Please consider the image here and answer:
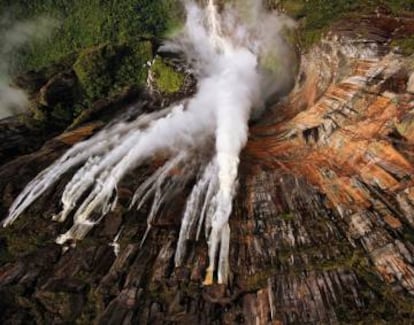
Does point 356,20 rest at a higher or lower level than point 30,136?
higher

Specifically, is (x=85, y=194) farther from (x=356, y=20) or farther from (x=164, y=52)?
(x=164, y=52)

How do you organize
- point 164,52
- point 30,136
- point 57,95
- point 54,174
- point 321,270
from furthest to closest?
point 164,52 → point 57,95 → point 30,136 → point 54,174 → point 321,270

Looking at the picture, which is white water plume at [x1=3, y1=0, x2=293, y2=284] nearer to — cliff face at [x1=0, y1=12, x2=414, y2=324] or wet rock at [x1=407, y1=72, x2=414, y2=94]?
cliff face at [x1=0, y1=12, x2=414, y2=324]

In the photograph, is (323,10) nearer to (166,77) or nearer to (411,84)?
(411,84)

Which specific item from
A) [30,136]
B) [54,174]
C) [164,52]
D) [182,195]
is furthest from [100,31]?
[182,195]

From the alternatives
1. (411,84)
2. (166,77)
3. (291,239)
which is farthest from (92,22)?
(291,239)

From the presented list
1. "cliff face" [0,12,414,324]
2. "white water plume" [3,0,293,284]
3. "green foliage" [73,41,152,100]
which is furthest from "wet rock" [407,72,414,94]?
"green foliage" [73,41,152,100]
